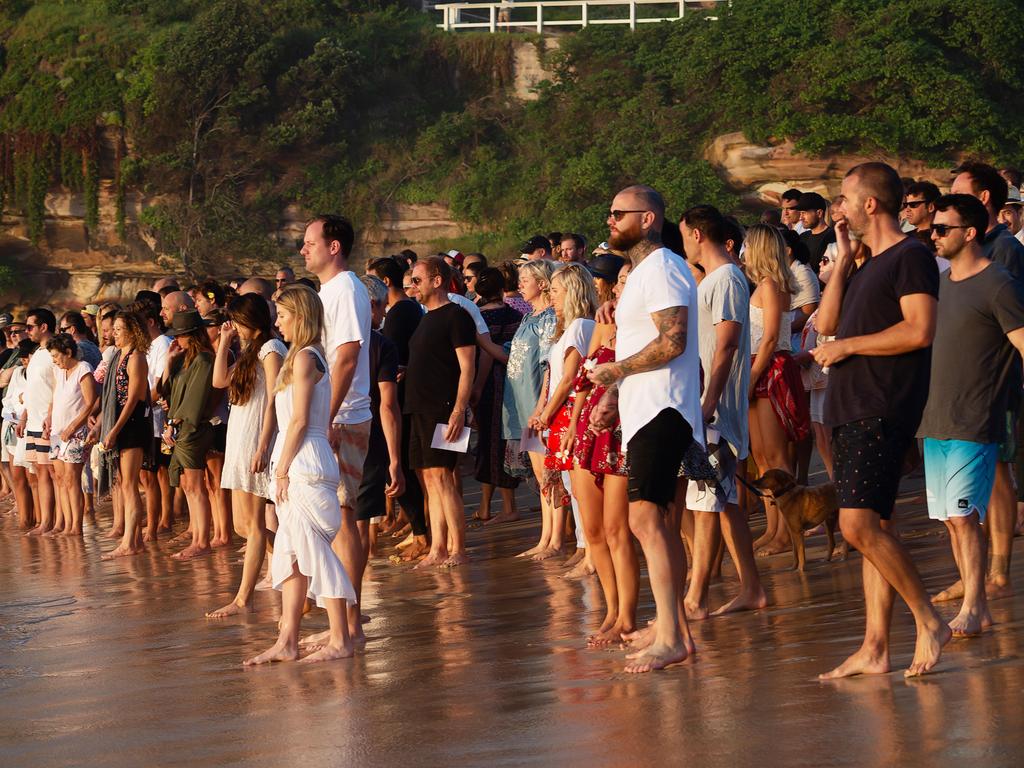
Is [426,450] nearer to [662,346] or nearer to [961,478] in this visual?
[662,346]

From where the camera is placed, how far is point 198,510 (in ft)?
37.9

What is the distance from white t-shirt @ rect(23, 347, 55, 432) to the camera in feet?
45.6

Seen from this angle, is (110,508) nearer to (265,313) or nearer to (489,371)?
(489,371)

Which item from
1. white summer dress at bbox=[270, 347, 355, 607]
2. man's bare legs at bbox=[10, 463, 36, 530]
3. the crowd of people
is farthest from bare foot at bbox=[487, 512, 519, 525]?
man's bare legs at bbox=[10, 463, 36, 530]

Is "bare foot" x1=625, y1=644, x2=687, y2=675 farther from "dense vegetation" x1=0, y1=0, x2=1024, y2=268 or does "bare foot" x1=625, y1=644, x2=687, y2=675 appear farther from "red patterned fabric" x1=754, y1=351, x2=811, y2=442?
"dense vegetation" x1=0, y1=0, x2=1024, y2=268

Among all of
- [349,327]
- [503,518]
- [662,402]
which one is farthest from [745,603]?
[503,518]

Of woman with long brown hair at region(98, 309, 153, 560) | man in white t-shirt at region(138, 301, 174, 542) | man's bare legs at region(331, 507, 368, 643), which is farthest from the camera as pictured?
man in white t-shirt at region(138, 301, 174, 542)

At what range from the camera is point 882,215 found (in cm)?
558

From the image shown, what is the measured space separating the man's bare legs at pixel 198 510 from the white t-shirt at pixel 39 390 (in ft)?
9.60

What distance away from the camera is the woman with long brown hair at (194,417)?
11383 millimetres

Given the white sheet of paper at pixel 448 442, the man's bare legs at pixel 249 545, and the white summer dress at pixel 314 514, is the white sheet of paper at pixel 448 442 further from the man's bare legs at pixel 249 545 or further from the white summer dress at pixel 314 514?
the white summer dress at pixel 314 514

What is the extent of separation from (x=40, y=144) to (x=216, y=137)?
14.5ft

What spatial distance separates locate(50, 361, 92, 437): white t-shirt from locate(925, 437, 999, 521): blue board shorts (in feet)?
29.4

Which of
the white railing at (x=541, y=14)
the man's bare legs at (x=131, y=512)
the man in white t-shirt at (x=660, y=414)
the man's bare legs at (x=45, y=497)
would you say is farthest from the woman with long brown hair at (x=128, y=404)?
the white railing at (x=541, y=14)
